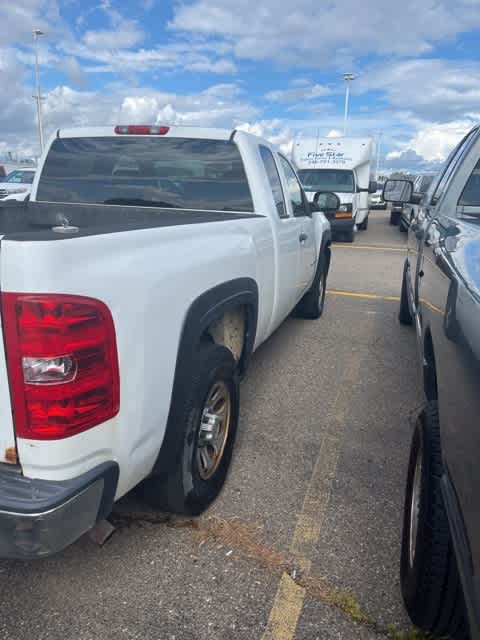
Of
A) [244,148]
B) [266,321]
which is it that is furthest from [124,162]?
[266,321]

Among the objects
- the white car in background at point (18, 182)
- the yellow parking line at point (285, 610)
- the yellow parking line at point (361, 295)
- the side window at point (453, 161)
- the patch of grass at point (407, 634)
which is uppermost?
the side window at point (453, 161)

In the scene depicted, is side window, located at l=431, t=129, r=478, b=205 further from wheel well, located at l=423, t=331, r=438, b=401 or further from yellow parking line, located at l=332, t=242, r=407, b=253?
yellow parking line, located at l=332, t=242, r=407, b=253

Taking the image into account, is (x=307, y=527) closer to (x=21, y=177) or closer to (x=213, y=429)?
(x=213, y=429)

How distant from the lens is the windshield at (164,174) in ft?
11.9

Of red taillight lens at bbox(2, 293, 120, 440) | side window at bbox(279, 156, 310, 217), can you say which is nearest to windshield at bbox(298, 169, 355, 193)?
side window at bbox(279, 156, 310, 217)

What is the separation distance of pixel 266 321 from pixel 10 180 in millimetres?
17315

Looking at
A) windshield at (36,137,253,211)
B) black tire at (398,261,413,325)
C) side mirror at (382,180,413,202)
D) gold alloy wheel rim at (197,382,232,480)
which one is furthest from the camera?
black tire at (398,261,413,325)

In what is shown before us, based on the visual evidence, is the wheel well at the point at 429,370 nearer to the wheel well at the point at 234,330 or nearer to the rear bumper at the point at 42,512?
the wheel well at the point at 234,330

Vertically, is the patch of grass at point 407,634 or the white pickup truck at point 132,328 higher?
the white pickup truck at point 132,328

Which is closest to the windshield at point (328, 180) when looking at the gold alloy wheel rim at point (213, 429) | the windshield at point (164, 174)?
the windshield at point (164, 174)

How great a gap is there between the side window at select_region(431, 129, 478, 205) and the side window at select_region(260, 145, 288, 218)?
116 centimetres

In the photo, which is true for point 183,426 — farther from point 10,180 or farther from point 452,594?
point 10,180

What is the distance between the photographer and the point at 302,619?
6.91ft

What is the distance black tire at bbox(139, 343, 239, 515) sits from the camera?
234 cm
